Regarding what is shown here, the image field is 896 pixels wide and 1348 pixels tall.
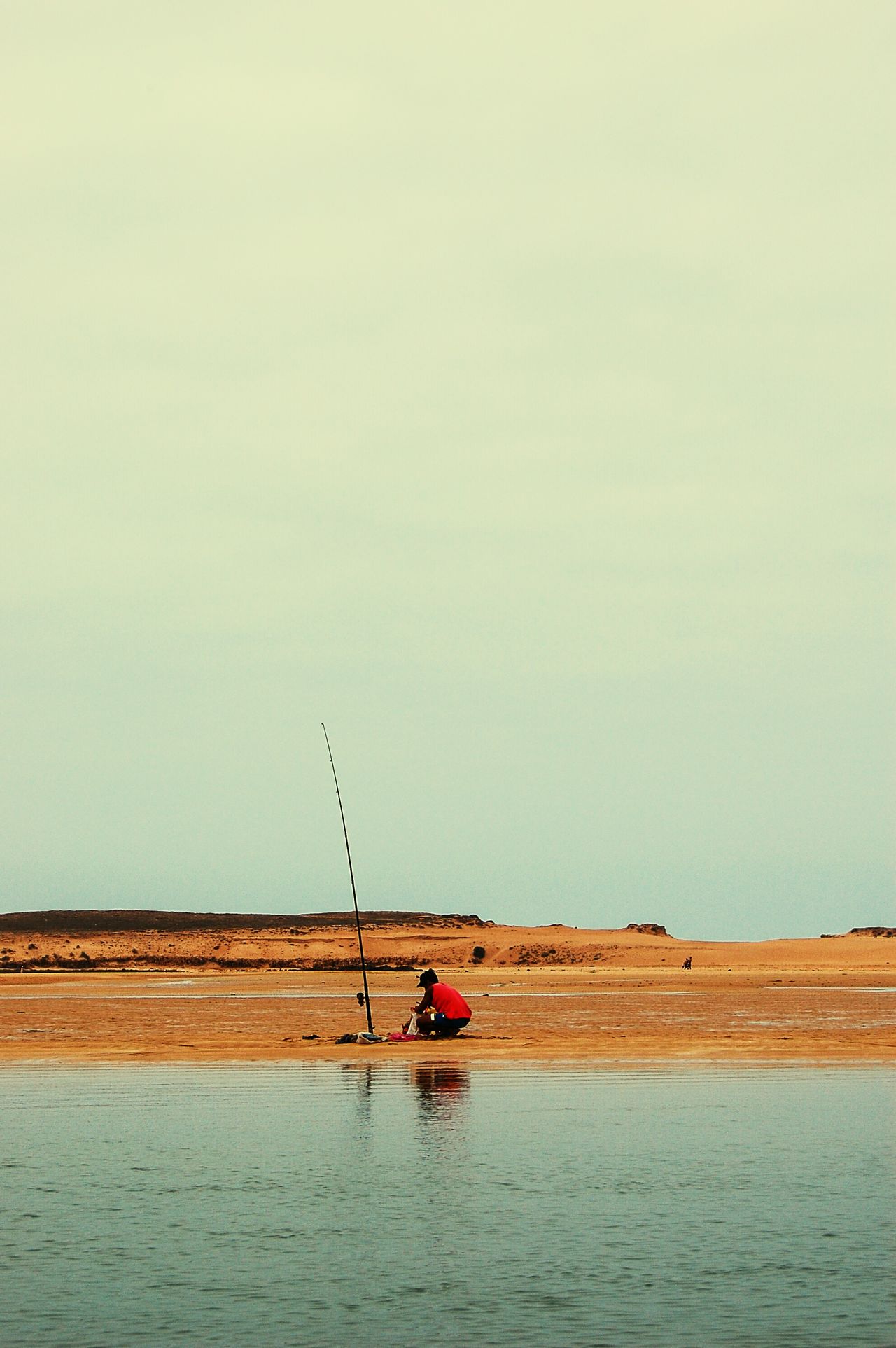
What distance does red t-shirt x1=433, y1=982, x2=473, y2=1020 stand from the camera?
26016 mm

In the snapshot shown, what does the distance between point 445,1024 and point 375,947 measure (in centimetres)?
6175

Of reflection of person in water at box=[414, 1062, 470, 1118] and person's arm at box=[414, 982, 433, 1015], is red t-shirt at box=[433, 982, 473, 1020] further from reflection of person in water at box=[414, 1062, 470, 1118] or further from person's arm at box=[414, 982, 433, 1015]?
reflection of person in water at box=[414, 1062, 470, 1118]

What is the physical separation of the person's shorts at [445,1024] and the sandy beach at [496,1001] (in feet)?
0.89

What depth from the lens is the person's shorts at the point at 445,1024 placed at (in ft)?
85.2

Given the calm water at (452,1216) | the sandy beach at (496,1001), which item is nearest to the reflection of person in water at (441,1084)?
the calm water at (452,1216)

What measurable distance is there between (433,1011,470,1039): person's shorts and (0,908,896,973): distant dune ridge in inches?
1772

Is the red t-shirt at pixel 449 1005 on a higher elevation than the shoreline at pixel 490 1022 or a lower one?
higher

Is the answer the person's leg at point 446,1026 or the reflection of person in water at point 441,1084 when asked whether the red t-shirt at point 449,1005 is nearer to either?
the person's leg at point 446,1026

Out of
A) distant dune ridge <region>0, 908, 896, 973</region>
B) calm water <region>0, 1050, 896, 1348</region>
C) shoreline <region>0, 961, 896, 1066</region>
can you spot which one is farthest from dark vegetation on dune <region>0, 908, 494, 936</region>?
calm water <region>0, 1050, 896, 1348</region>

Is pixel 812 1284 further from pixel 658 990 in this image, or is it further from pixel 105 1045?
pixel 658 990

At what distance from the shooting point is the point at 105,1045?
27.3 m

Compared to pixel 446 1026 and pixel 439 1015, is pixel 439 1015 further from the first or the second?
pixel 446 1026

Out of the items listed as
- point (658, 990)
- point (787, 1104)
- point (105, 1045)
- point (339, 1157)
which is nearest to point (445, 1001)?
point (105, 1045)

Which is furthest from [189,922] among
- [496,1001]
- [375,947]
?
[496,1001]
